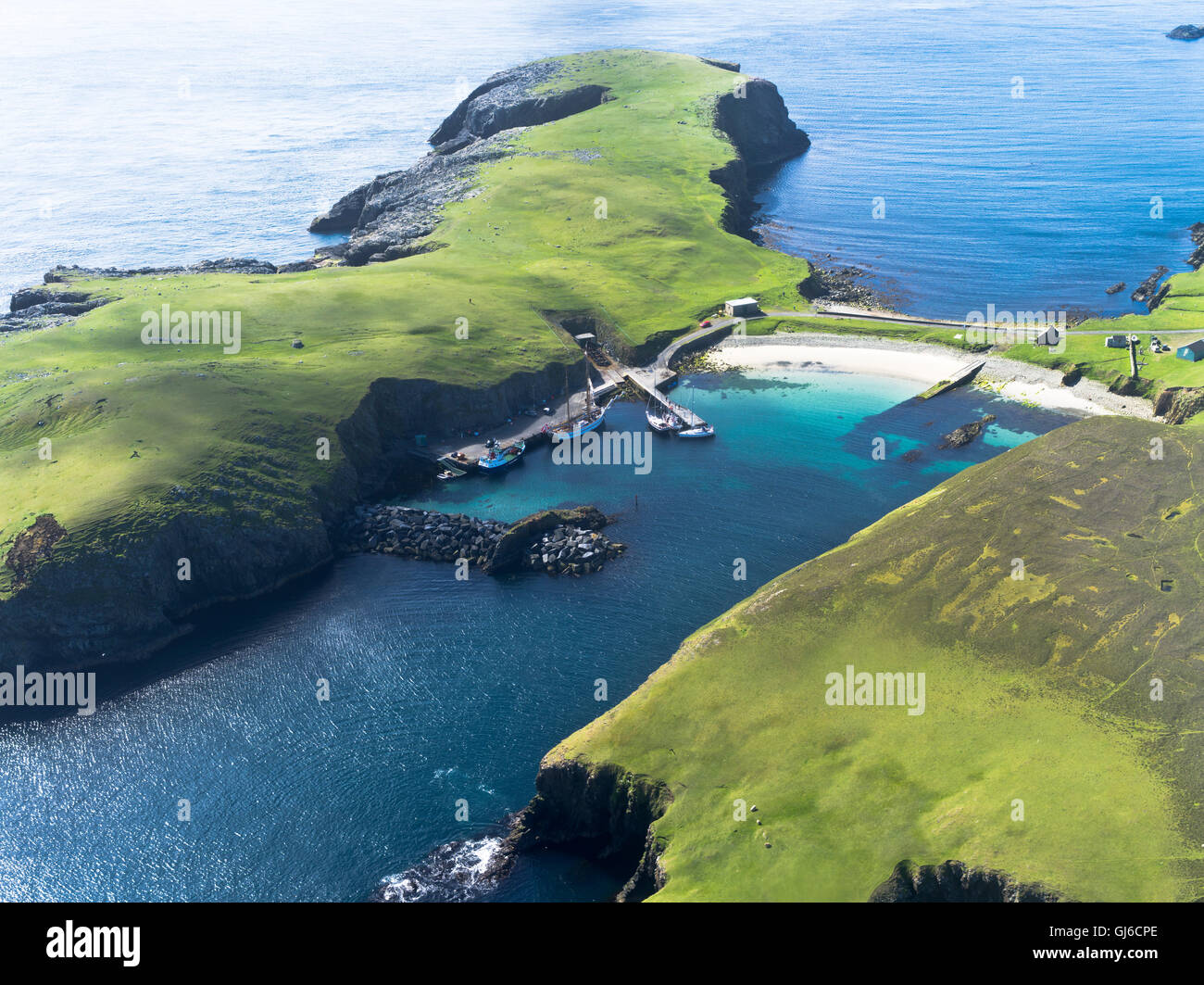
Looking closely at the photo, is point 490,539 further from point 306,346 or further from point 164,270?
point 164,270

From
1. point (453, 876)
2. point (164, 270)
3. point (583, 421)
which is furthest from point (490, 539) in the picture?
point (164, 270)

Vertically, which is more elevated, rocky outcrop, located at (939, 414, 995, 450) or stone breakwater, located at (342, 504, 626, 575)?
rocky outcrop, located at (939, 414, 995, 450)

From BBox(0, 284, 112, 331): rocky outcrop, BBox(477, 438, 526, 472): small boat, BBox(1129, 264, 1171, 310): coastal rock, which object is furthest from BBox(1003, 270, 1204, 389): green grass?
BBox(0, 284, 112, 331): rocky outcrop

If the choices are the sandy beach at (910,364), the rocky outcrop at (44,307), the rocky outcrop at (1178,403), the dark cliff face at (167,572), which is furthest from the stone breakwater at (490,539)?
the rocky outcrop at (44,307)

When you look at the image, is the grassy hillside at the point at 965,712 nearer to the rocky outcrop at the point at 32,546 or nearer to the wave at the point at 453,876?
the wave at the point at 453,876

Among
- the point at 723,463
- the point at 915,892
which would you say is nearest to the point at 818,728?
the point at 915,892

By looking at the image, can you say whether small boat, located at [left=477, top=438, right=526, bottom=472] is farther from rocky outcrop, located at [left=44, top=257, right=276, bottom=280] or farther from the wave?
rocky outcrop, located at [left=44, top=257, right=276, bottom=280]
